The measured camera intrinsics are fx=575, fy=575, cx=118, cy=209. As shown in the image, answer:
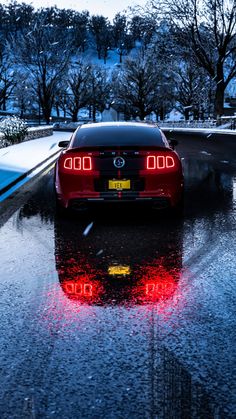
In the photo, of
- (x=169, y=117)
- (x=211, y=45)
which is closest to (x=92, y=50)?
(x=169, y=117)

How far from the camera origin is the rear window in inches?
335

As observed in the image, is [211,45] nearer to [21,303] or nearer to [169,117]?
[21,303]

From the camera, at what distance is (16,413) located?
287 cm

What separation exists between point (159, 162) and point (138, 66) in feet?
257

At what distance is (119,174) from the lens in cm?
802

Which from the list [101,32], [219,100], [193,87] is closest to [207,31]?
[219,100]

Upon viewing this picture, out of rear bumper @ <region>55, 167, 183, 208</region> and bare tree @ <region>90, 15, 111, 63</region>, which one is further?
bare tree @ <region>90, 15, 111, 63</region>

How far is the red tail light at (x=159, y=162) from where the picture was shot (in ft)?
26.6

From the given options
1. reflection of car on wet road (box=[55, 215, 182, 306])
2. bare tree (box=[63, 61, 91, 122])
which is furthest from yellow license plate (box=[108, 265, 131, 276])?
bare tree (box=[63, 61, 91, 122])

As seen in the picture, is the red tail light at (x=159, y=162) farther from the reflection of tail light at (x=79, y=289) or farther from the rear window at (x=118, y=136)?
the reflection of tail light at (x=79, y=289)

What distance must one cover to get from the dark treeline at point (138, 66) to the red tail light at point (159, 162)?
41.0 metres

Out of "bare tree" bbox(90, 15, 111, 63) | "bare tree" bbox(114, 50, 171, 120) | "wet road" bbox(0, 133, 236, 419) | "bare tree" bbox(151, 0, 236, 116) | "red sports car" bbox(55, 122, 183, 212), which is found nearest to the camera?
"wet road" bbox(0, 133, 236, 419)

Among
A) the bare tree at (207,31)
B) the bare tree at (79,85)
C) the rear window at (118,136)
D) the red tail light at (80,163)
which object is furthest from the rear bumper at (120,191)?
the bare tree at (79,85)

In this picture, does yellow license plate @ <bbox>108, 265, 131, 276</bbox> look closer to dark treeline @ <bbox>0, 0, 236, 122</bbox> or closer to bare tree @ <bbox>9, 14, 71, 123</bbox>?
dark treeline @ <bbox>0, 0, 236, 122</bbox>
